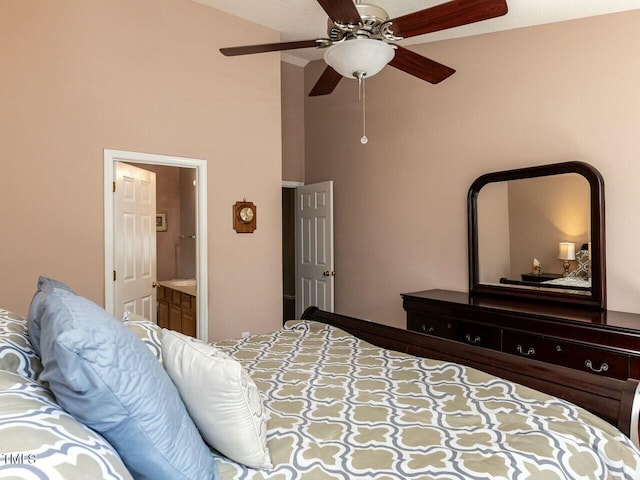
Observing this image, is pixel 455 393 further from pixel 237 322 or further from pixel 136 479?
pixel 237 322

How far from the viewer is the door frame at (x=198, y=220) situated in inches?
126

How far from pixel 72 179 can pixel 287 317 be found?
3592 millimetres

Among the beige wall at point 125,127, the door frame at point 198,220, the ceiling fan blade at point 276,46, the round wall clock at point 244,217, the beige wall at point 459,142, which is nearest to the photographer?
the ceiling fan blade at point 276,46

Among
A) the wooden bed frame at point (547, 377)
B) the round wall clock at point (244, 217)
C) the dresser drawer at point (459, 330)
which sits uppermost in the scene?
the round wall clock at point (244, 217)

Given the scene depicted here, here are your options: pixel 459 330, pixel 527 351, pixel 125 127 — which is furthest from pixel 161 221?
pixel 527 351

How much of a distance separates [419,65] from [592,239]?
1.63 meters

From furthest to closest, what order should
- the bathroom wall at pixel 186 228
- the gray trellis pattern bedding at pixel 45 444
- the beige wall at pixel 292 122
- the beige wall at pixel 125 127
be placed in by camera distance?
the bathroom wall at pixel 186 228
the beige wall at pixel 292 122
the beige wall at pixel 125 127
the gray trellis pattern bedding at pixel 45 444

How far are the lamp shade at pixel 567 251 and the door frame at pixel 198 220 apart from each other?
275 cm

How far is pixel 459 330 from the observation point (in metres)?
3.14

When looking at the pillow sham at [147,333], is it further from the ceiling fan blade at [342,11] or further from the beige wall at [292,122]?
the beige wall at [292,122]

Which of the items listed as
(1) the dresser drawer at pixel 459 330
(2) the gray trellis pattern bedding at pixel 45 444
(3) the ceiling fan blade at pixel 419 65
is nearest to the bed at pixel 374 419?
(2) the gray trellis pattern bedding at pixel 45 444

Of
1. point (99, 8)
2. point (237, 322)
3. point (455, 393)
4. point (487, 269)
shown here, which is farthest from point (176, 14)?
point (455, 393)

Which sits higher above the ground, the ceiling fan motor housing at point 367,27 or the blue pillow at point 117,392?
the ceiling fan motor housing at point 367,27

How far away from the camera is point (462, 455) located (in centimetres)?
117
